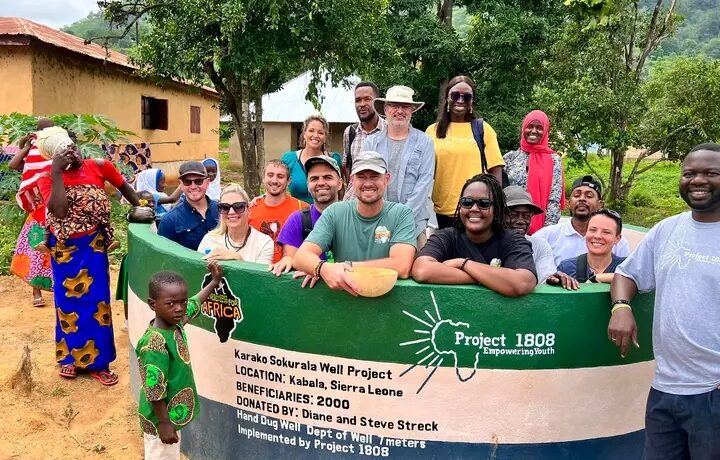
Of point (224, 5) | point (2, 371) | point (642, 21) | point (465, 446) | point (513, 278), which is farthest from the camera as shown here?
point (642, 21)

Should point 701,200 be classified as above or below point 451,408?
above

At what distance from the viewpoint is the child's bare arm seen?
11.3 ft

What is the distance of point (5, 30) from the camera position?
12.9 metres

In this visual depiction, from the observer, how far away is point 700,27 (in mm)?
81875

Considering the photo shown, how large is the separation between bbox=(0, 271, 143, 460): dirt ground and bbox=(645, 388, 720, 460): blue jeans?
317cm

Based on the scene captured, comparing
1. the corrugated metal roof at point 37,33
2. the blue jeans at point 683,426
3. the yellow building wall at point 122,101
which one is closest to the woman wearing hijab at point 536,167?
the blue jeans at point 683,426

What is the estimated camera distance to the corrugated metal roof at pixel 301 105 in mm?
24562

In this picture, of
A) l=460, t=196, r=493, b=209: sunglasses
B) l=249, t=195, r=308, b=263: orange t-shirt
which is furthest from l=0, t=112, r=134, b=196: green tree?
l=460, t=196, r=493, b=209: sunglasses

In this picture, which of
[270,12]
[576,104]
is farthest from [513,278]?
[576,104]

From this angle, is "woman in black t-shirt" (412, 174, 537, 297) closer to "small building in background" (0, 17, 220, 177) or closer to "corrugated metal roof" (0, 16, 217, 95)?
"small building in background" (0, 17, 220, 177)

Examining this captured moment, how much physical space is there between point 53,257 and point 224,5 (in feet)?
25.0

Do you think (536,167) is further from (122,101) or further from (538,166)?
(122,101)

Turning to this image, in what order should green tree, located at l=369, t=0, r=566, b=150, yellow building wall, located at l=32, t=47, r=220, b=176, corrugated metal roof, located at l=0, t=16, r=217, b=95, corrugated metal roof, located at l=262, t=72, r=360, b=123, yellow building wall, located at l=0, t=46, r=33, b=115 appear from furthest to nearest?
corrugated metal roof, located at l=262, t=72, r=360, b=123 < green tree, located at l=369, t=0, r=566, b=150 < yellow building wall, located at l=32, t=47, r=220, b=176 < yellow building wall, located at l=0, t=46, r=33, b=115 < corrugated metal roof, located at l=0, t=16, r=217, b=95

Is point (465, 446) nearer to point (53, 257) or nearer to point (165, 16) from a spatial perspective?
point (53, 257)
